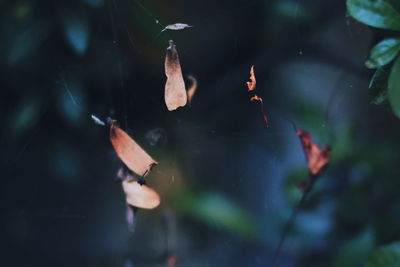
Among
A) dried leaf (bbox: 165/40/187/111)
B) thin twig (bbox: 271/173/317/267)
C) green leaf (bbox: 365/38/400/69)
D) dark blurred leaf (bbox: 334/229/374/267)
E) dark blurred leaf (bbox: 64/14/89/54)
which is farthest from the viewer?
thin twig (bbox: 271/173/317/267)

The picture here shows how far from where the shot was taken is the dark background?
0.83 metres

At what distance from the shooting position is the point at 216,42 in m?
1.01

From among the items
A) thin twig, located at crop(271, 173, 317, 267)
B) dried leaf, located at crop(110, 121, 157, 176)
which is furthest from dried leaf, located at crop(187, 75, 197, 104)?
thin twig, located at crop(271, 173, 317, 267)

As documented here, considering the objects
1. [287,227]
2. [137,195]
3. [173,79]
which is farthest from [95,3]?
[287,227]

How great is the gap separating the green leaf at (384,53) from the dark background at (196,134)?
1.31 feet

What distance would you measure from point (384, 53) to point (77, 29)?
1.62 feet

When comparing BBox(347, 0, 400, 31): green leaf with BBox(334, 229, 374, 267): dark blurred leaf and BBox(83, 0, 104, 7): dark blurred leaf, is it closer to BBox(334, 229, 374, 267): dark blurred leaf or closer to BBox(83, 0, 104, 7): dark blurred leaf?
BBox(83, 0, 104, 7): dark blurred leaf

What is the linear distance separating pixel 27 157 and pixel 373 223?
2.33ft

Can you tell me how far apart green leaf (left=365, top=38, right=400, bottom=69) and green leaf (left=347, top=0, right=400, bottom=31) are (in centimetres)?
2

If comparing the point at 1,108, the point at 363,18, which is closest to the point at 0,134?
the point at 1,108

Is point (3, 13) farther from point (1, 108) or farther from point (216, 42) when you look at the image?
point (216, 42)

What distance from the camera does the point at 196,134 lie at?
1009mm

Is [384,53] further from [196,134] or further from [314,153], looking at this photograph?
[196,134]

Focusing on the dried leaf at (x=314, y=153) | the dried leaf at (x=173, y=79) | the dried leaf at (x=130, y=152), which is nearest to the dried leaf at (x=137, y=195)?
the dried leaf at (x=130, y=152)
